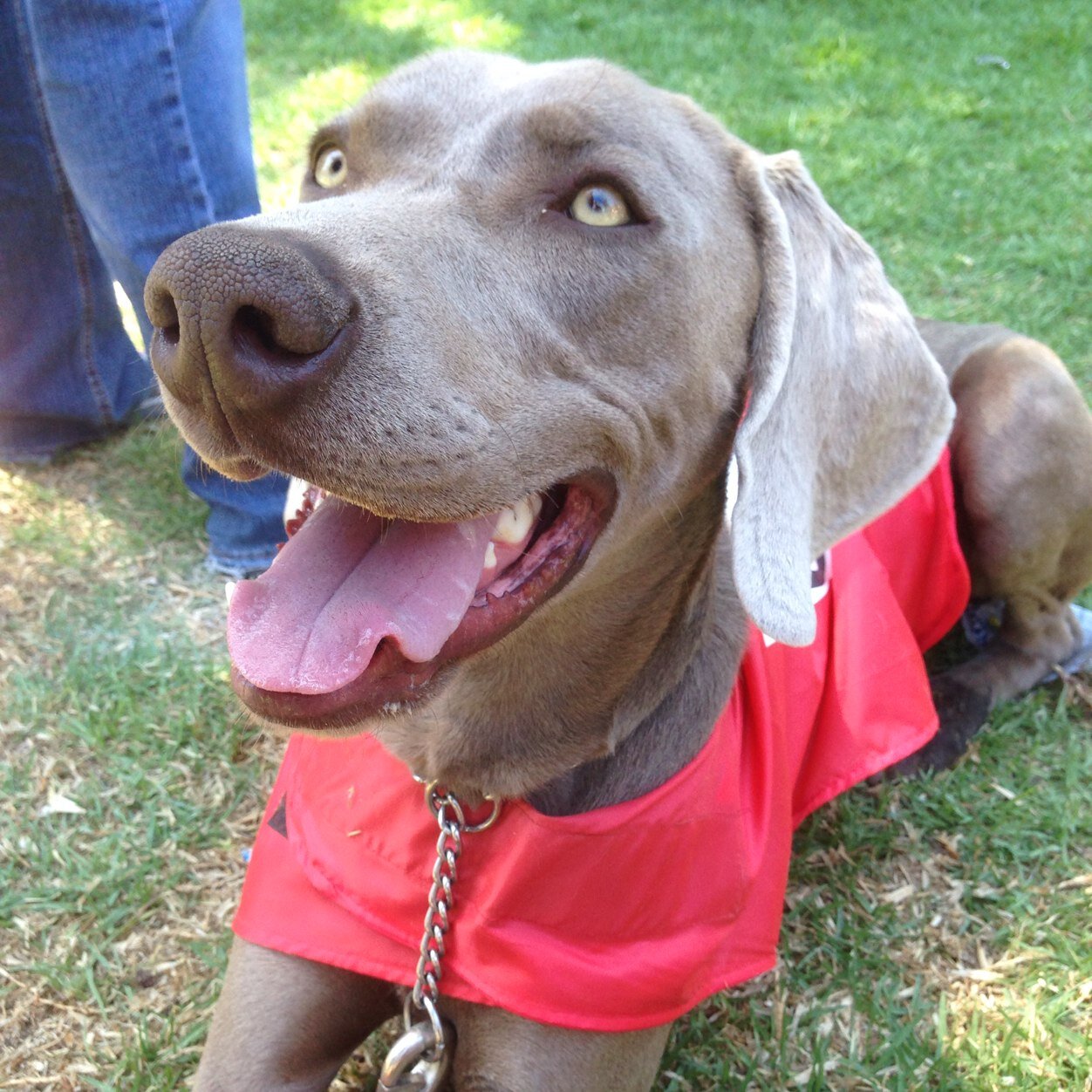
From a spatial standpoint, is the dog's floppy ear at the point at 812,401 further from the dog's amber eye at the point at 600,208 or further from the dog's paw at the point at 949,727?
the dog's paw at the point at 949,727

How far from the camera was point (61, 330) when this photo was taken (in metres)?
3.81

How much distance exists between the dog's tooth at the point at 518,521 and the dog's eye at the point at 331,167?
733mm

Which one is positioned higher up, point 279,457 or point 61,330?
Answer: point 279,457

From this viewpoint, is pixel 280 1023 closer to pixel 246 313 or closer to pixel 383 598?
pixel 383 598

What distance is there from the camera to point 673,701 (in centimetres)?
211

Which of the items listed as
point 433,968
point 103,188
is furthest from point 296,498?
point 103,188

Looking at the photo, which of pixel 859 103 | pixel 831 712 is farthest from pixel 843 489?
pixel 859 103

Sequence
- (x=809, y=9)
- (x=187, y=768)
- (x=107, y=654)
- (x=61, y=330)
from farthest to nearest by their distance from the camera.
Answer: (x=809, y=9) < (x=61, y=330) < (x=107, y=654) < (x=187, y=768)

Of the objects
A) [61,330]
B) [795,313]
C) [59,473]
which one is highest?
[795,313]

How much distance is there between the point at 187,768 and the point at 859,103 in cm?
598

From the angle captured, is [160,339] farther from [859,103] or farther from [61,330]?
[859,103]

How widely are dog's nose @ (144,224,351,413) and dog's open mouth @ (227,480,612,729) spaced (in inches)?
14.4

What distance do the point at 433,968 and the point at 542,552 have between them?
78 cm

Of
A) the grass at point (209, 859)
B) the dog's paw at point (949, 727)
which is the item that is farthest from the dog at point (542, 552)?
the dog's paw at point (949, 727)
